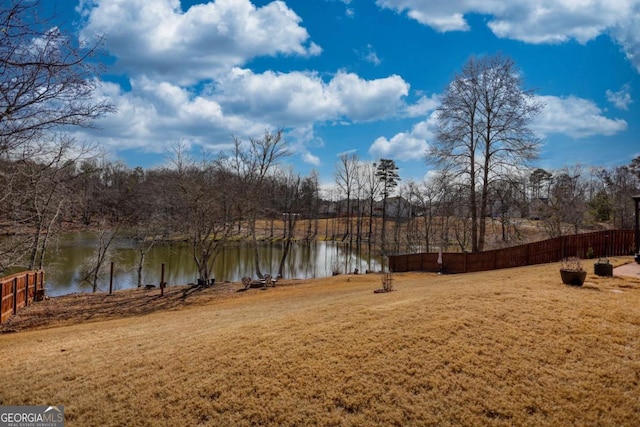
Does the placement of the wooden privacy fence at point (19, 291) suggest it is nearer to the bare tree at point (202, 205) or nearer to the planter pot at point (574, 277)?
the bare tree at point (202, 205)

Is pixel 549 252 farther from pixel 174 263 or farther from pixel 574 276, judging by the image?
pixel 174 263

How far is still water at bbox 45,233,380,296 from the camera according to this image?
2714cm

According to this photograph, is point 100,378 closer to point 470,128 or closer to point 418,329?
point 418,329

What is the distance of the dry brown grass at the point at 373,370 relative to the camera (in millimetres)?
4488

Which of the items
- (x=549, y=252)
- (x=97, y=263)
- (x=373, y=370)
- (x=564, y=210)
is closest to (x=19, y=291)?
(x=97, y=263)

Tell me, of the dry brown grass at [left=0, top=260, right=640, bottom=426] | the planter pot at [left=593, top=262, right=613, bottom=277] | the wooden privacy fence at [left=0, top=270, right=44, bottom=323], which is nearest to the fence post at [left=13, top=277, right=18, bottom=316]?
the wooden privacy fence at [left=0, top=270, right=44, bottom=323]

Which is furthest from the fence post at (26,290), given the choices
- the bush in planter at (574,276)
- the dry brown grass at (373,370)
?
the bush in planter at (574,276)

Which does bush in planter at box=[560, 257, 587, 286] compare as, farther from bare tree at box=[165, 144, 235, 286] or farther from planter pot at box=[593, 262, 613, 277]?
bare tree at box=[165, 144, 235, 286]

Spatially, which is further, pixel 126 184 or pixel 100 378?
pixel 126 184

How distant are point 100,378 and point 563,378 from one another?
6.48m

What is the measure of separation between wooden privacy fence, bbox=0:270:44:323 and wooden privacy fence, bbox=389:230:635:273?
20517 millimetres

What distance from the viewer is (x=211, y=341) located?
700cm

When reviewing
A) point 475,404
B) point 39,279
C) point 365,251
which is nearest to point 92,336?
point 475,404

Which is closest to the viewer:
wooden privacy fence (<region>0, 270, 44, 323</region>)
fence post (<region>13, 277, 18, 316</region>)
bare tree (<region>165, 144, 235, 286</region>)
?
wooden privacy fence (<region>0, 270, 44, 323</region>)
